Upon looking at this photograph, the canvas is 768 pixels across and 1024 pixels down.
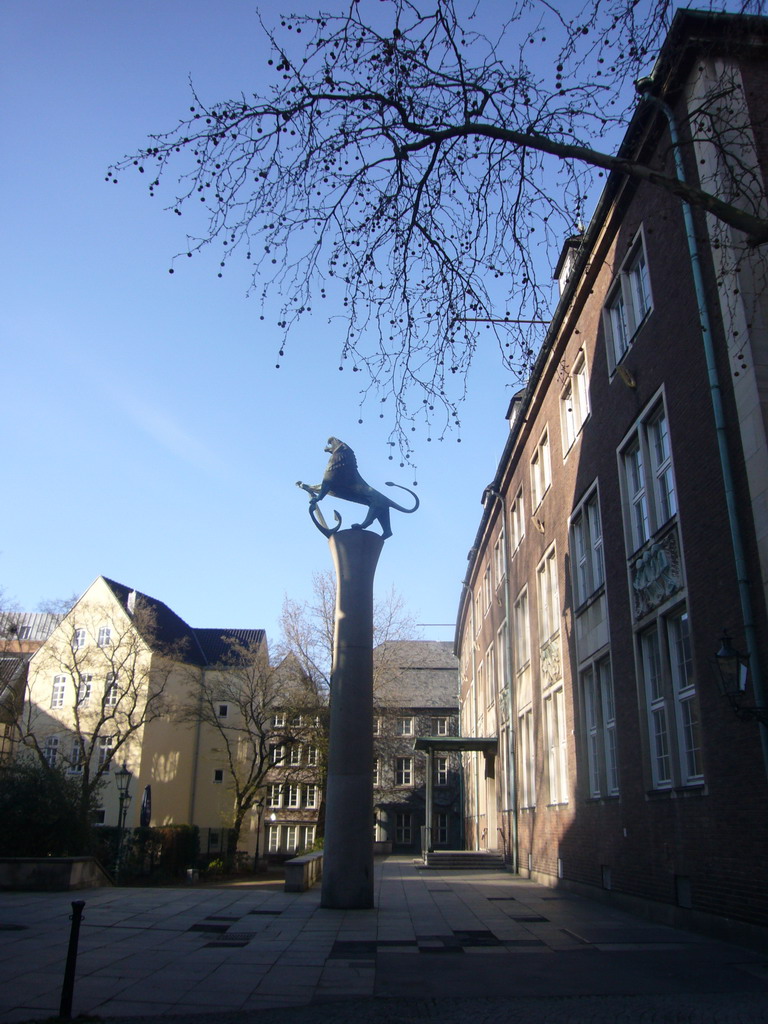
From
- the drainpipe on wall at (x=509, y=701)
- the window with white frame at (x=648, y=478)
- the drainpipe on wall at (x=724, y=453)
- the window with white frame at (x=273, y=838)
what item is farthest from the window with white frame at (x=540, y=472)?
the window with white frame at (x=273, y=838)

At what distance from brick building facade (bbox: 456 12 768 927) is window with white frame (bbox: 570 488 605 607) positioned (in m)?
0.05

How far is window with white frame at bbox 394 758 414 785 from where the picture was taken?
57.8 meters

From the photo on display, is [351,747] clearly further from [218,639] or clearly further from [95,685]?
[218,639]

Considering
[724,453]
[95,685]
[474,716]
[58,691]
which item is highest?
[95,685]

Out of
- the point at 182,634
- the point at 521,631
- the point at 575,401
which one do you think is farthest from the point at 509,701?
the point at 182,634

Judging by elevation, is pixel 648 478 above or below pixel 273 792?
above

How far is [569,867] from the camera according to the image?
18000 millimetres

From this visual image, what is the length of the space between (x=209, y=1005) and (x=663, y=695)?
837 centimetres

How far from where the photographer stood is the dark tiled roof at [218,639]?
56562 mm

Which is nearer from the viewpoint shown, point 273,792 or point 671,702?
point 671,702

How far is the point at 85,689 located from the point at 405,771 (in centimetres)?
2322

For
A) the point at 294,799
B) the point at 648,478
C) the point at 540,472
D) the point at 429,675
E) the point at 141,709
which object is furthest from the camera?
the point at 429,675

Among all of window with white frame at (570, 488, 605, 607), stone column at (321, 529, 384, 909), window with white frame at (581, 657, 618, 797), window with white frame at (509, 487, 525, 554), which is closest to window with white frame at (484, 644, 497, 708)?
window with white frame at (509, 487, 525, 554)

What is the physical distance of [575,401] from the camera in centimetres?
1898
